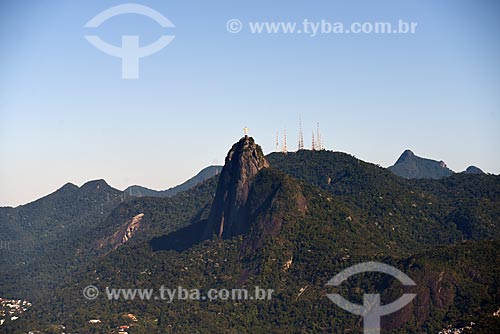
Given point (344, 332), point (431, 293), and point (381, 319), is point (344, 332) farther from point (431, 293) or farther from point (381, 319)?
point (431, 293)

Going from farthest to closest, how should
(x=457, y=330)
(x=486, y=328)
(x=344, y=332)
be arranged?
1. (x=344, y=332)
2. (x=457, y=330)
3. (x=486, y=328)

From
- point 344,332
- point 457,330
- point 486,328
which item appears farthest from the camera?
point 344,332

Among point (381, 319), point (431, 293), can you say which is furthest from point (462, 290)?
point (381, 319)

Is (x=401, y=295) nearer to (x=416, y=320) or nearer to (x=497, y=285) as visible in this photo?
(x=416, y=320)

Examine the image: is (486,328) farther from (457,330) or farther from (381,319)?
(381,319)

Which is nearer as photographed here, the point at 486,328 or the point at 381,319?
the point at 486,328

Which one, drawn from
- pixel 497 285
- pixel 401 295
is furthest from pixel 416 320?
pixel 497 285

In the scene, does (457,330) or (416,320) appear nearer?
(457,330)
